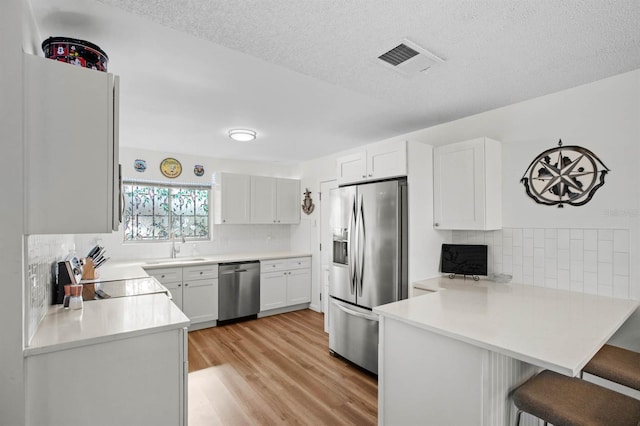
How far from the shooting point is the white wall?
128cm

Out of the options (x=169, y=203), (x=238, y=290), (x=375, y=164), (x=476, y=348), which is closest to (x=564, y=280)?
(x=476, y=348)

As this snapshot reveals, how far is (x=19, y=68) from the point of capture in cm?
131

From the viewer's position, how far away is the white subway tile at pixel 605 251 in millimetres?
2229

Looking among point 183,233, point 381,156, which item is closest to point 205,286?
point 183,233

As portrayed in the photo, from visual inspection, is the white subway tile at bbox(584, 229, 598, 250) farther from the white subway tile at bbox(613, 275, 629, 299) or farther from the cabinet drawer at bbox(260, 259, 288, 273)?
the cabinet drawer at bbox(260, 259, 288, 273)

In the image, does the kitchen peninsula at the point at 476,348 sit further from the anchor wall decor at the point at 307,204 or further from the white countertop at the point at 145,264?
the anchor wall decor at the point at 307,204

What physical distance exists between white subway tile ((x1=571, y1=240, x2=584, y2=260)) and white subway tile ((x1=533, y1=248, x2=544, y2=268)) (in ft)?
0.67

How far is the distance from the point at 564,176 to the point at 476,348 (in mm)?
1757

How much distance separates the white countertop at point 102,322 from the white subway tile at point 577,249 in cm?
275

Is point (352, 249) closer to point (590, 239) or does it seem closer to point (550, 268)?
point (550, 268)

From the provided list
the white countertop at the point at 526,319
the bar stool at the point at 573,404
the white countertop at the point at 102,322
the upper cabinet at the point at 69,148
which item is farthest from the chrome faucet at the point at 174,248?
the bar stool at the point at 573,404

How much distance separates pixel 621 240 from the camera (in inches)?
86.1

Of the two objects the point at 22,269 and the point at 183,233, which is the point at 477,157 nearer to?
the point at 22,269

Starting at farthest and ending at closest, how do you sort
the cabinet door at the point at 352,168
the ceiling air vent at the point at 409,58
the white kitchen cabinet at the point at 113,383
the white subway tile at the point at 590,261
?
1. the cabinet door at the point at 352,168
2. the white subway tile at the point at 590,261
3. the ceiling air vent at the point at 409,58
4. the white kitchen cabinet at the point at 113,383
